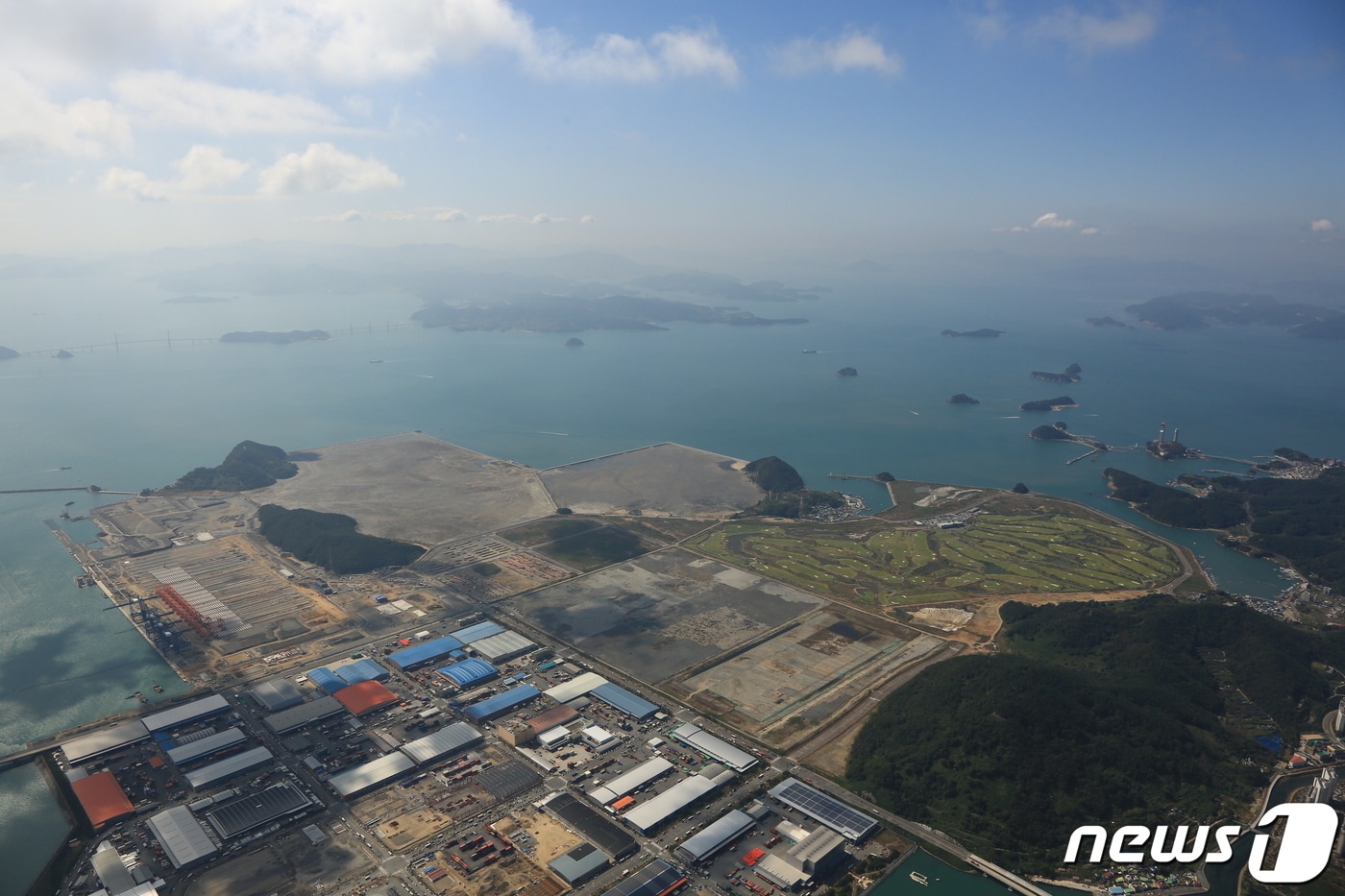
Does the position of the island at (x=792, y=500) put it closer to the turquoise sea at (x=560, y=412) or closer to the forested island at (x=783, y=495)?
the forested island at (x=783, y=495)

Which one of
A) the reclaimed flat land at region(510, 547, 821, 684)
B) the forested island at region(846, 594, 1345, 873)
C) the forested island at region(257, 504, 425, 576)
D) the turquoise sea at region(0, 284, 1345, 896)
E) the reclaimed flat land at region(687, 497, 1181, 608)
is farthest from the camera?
the forested island at region(257, 504, 425, 576)

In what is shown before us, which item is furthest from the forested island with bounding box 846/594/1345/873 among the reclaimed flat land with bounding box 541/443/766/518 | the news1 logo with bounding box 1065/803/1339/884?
the reclaimed flat land with bounding box 541/443/766/518

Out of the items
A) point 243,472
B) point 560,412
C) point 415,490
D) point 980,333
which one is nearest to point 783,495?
point 415,490

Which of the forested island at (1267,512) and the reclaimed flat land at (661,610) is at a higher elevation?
the forested island at (1267,512)

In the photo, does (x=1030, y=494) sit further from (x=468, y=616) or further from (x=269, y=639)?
(x=269, y=639)

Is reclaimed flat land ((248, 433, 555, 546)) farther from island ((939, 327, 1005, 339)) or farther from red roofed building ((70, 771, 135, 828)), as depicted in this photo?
island ((939, 327, 1005, 339))

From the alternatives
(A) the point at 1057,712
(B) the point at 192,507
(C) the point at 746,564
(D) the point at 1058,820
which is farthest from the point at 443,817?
(B) the point at 192,507

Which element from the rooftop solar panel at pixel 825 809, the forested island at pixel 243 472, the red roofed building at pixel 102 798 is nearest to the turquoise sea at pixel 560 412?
the red roofed building at pixel 102 798
